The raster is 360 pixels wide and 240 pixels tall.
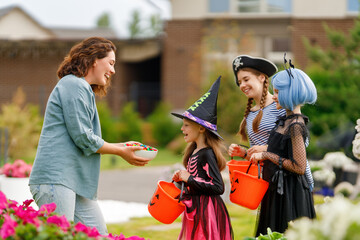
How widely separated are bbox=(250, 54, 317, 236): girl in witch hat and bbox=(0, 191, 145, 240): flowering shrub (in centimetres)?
128

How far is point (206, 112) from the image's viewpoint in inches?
162

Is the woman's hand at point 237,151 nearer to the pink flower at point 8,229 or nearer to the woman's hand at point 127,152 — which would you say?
the woman's hand at point 127,152

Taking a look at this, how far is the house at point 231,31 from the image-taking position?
22.7 metres

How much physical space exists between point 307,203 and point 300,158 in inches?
13.2

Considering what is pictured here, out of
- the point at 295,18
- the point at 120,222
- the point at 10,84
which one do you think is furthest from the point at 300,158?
the point at 10,84

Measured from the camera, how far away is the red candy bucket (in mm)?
3830

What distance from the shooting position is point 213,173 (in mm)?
3994

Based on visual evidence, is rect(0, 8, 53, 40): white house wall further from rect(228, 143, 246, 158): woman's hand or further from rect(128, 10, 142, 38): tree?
rect(228, 143, 246, 158): woman's hand

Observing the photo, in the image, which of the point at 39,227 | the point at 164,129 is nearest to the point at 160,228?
the point at 39,227

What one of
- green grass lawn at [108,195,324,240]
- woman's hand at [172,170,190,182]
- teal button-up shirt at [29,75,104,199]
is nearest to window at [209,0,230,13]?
green grass lawn at [108,195,324,240]

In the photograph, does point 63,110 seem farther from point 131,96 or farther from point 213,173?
point 131,96

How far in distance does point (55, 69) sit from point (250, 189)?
23.2 m

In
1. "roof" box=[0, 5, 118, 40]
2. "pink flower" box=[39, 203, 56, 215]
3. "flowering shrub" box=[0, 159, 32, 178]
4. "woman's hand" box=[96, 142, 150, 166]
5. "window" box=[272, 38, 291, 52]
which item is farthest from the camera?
"roof" box=[0, 5, 118, 40]

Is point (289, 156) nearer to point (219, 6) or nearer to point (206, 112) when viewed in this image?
point (206, 112)
